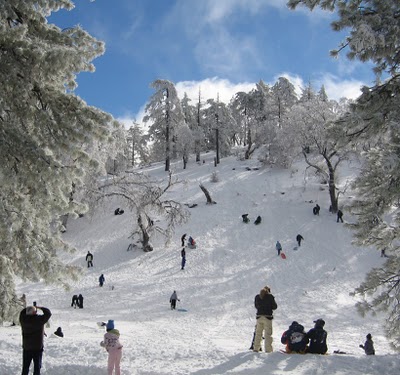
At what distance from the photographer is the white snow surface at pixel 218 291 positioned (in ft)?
32.2

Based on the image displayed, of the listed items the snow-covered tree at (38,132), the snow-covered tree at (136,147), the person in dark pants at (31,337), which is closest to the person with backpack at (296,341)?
the snow-covered tree at (38,132)

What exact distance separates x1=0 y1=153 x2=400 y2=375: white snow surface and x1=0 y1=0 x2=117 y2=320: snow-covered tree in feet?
8.73

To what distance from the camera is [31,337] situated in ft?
26.6

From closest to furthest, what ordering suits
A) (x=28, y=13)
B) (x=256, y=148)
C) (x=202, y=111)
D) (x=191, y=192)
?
(x=28, y=13) → (x=191, y=192) → (x=256, y=148) → (x=202, y=111)

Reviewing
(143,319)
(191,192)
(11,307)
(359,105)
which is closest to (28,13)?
(11,307)

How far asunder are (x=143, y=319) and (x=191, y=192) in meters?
23.1

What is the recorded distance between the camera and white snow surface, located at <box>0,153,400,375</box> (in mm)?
9828

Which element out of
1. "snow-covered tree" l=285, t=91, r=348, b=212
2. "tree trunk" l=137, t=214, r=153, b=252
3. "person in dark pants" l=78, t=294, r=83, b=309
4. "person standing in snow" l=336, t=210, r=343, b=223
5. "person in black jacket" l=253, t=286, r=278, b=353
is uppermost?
"snow-covered tree" l=285, t=91, r=348, b=212

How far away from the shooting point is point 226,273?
2612 centimetres

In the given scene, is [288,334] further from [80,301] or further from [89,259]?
[89,259]

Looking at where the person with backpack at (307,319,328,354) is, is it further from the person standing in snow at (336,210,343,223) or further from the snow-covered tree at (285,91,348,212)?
the snow-covered tree at (285,91,348,212)

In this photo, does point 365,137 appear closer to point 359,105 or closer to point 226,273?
point 359,105

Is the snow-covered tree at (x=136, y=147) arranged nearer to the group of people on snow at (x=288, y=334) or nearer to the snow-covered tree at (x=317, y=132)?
the snow-covered tree at (x=317, y=132)

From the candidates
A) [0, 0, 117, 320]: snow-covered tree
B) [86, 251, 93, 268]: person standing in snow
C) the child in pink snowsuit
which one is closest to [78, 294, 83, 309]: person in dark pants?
[86, 251, 93, 268]: person standing in snow
